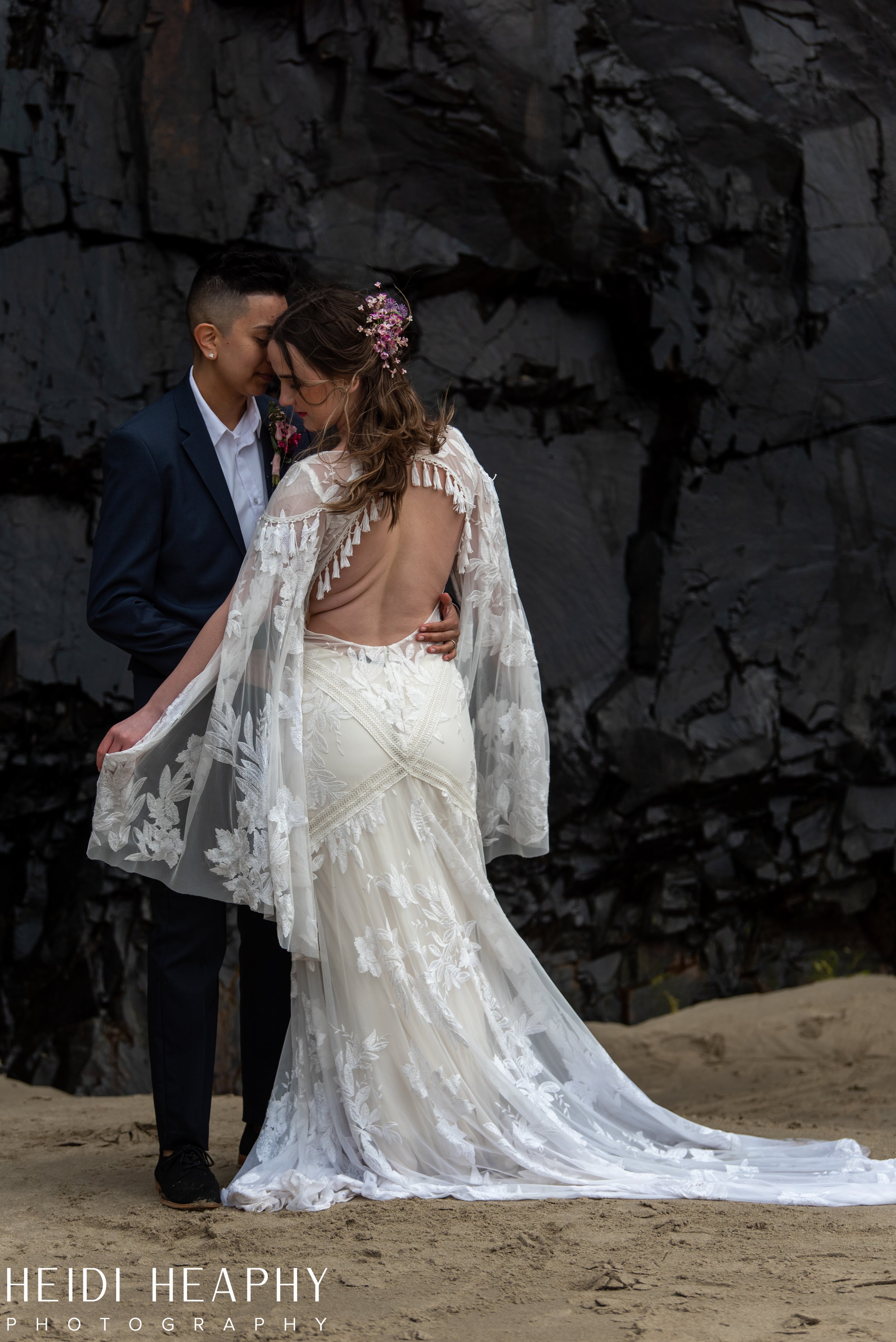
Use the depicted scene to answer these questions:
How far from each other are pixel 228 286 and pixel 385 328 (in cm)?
55

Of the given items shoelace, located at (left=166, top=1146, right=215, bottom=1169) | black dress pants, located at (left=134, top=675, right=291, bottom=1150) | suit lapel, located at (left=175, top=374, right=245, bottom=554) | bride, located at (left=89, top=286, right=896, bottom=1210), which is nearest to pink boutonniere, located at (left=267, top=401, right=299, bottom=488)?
suit lapel, located at (left=175, top=374, right=245, bottom=554)

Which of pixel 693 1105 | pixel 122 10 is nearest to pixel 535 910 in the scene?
pixel 693 1105

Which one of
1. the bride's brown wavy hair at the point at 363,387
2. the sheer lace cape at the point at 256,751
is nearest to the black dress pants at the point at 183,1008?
the sheer lace cape at the point at 256,751

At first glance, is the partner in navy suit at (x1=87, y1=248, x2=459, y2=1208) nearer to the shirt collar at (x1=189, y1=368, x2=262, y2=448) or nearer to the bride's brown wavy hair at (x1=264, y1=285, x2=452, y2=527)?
the shirt collar at (x1=189, y1=368, x2=262, y2=448)

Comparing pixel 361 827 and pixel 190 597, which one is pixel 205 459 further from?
pixel 361 827

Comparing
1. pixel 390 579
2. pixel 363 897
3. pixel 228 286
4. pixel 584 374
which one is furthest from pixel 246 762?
pixel 584 374

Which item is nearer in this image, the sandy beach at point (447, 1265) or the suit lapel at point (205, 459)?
the sandy beach at point (447, 1265)

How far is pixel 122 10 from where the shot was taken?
4.46 meters

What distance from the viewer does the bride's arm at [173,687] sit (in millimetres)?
2754

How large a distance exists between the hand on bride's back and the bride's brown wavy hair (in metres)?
0.62

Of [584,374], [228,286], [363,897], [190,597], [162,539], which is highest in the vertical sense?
[584,374]

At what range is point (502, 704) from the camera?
3.10 m

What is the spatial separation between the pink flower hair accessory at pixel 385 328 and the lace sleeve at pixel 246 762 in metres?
0.27

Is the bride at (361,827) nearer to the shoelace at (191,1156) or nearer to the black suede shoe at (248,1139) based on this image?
the shoelace at (191,1156)
